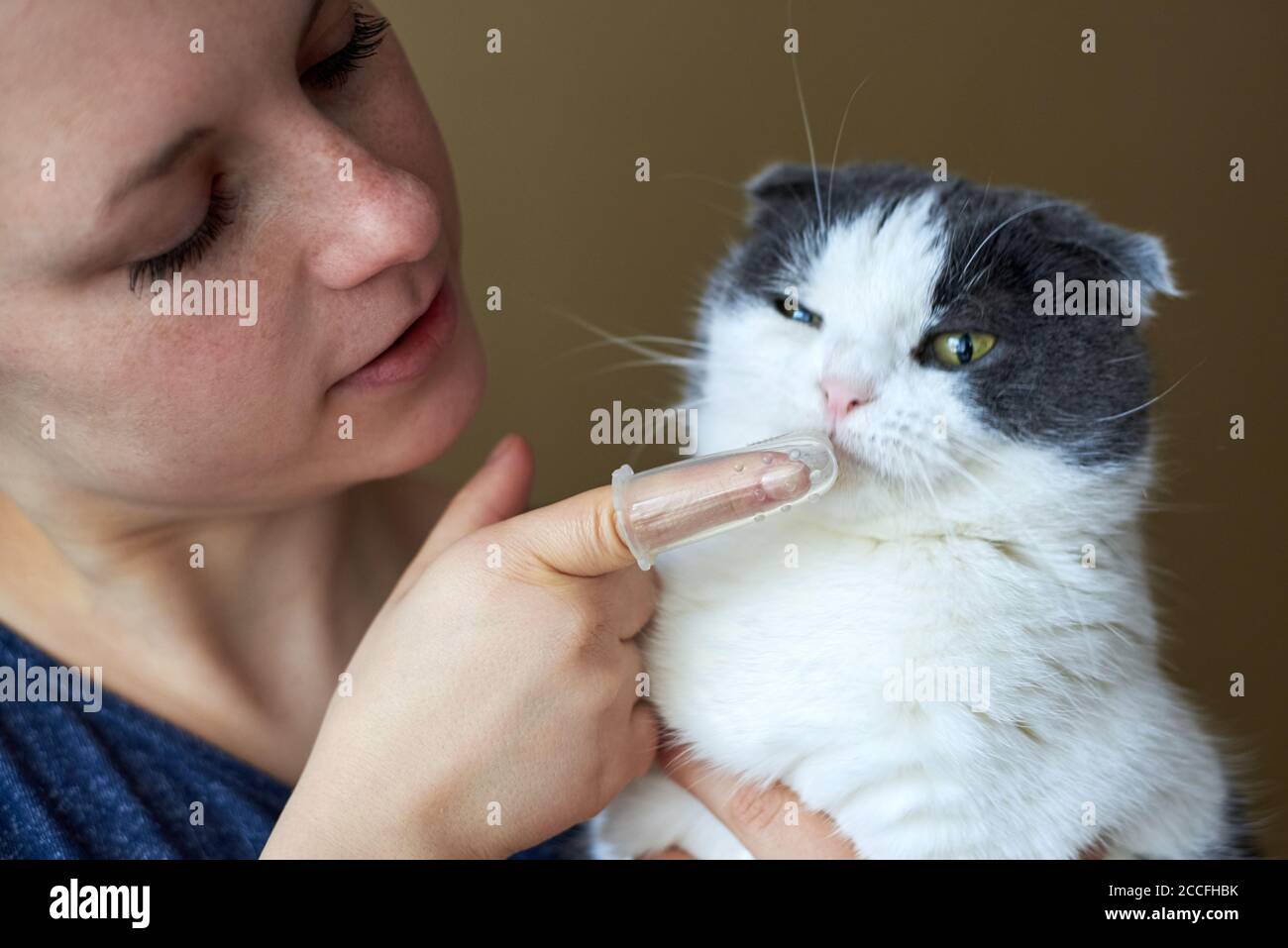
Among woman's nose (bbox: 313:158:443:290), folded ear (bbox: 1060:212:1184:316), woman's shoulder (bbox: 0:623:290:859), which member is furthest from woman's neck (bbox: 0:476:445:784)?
folded ear (bbox: 1060:212:1184:316)

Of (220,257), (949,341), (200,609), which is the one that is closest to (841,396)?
(949,341)

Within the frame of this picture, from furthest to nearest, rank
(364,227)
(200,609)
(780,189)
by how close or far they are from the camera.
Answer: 1. (780,189)
2. (200,609)
3. (364,227)

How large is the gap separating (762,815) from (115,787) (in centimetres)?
57

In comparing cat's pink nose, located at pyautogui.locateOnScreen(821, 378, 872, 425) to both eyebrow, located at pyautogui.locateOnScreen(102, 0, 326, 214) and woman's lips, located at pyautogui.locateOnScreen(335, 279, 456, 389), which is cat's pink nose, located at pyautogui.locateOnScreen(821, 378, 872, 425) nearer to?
woman's lips, located at pyautogui.locateOnScreen(335, 279, 456, 389)

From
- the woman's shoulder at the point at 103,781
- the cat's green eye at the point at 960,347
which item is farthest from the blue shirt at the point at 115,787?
the cat's green eye at the point at 960,347

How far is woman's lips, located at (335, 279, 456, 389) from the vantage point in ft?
2.94

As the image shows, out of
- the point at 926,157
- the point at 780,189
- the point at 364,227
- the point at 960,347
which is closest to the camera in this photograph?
the point at 364,227

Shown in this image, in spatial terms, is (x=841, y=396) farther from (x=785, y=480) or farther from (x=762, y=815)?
(x=762, y=815)

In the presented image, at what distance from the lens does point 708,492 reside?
2.51 ft

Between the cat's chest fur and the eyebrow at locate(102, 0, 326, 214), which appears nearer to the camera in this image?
the eyebrow at locate(102, 0, 326, 214)

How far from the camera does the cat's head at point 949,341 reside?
88 centimetres

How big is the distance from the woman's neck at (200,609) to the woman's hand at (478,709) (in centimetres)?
27

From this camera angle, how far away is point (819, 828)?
2.90 feet

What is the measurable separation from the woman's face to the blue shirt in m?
0.21
